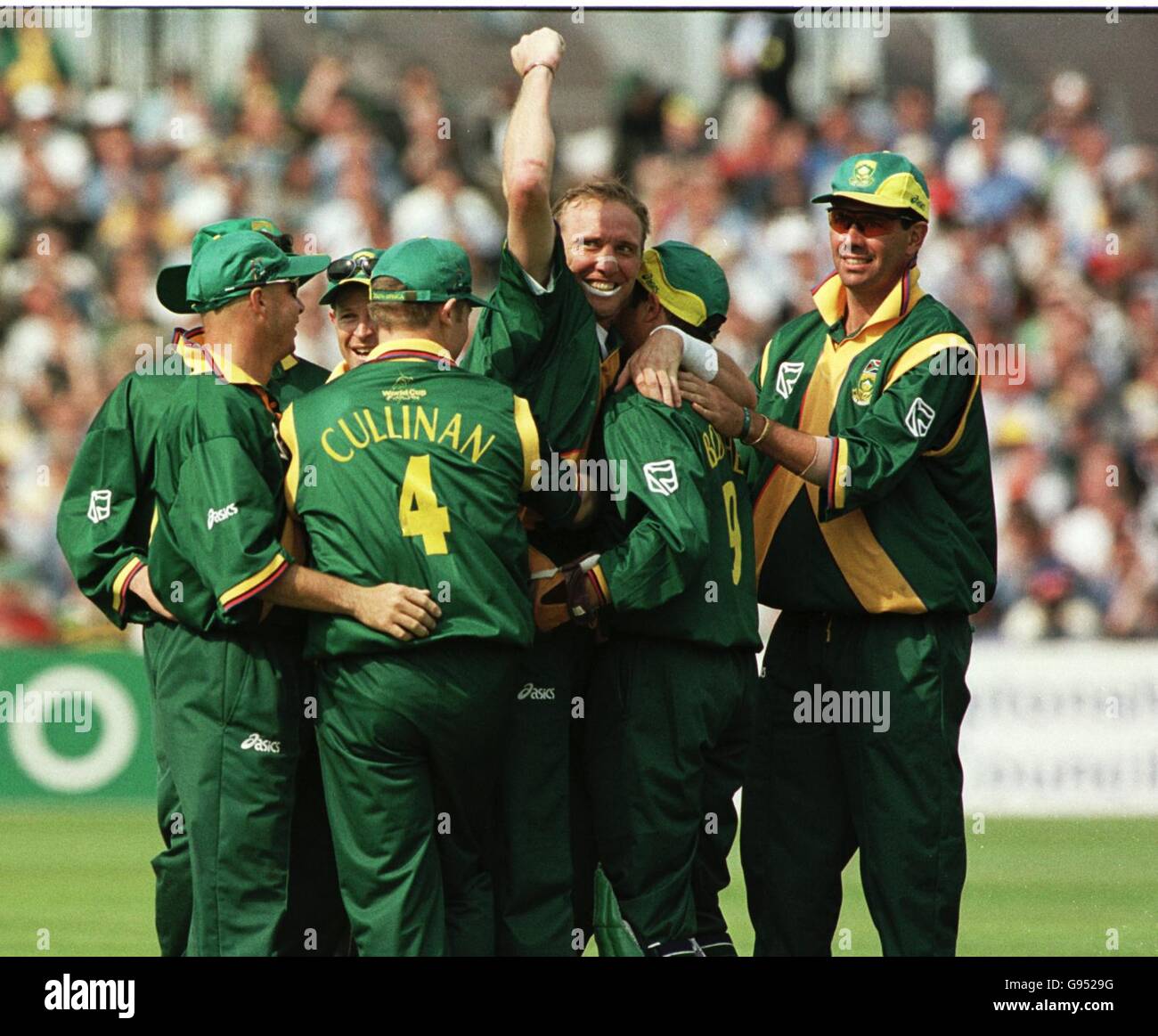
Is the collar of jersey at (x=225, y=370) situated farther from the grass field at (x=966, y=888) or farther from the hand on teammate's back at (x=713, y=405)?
the grass field at (x=966, y=888)

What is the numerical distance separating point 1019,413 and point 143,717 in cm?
578

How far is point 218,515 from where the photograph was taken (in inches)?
185

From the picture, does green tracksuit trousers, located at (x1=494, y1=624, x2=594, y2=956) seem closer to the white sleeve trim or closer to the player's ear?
the white sleeve trim

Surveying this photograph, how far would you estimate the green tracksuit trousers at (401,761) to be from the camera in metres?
4.62

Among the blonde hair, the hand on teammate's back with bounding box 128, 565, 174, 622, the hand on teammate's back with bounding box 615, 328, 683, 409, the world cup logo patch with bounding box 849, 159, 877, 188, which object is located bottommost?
the hand on teammate's back with bounding box 128, 565, 174, 622

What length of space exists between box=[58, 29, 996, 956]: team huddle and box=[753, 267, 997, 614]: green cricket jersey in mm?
11

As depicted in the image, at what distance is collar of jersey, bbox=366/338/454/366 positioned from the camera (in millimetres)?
4809

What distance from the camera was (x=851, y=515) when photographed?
5.38 m

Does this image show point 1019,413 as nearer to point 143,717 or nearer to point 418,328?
point 143,717

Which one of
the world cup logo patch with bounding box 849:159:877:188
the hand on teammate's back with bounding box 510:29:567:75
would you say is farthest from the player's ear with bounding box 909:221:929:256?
the hand on teammate's back with bounding box 510:29:567:75

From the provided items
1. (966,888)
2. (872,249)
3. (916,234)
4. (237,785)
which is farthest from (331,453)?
(966,888)

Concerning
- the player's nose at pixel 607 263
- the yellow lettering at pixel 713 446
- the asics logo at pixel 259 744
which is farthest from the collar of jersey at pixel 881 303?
the asics logo at pixel 259 744

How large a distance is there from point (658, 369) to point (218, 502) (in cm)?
122
